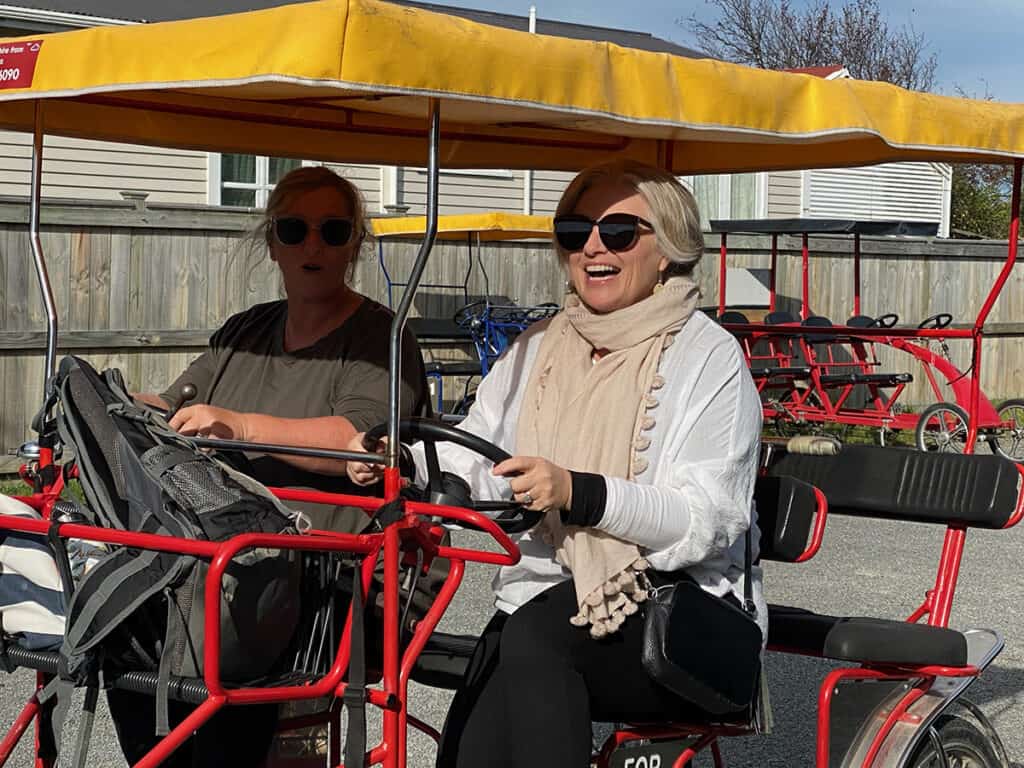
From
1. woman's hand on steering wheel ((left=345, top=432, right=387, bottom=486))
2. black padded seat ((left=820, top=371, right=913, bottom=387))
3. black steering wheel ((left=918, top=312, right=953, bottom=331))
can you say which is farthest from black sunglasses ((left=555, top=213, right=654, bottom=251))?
black padded seat ((left=820, top=371, right=913, bottom=387))

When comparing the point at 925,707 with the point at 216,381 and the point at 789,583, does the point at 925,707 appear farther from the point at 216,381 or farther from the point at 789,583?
the point at 789,583

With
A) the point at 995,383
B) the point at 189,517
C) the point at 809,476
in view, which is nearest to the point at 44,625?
the point at 189,517

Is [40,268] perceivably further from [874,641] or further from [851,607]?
[851,607]

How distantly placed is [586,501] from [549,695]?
1.41 feet

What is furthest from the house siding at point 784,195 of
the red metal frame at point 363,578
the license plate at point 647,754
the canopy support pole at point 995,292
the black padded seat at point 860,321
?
the red metal frame at point 363,578

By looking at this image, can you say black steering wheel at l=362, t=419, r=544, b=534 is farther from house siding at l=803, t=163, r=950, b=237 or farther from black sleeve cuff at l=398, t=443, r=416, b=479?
house siding at l=803, t=163, r=950, b=237

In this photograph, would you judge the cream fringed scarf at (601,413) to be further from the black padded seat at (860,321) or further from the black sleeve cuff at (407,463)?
the black padded seat at (860,321)

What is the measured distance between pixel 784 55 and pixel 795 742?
3787cm

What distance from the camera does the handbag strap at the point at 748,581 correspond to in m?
3.41

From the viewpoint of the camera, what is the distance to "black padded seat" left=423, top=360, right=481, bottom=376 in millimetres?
13102

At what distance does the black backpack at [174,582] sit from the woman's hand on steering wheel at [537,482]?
44cm

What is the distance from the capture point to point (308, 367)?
155 inches

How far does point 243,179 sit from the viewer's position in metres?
17.5

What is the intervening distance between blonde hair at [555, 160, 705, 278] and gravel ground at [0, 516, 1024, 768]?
2.21 metres
